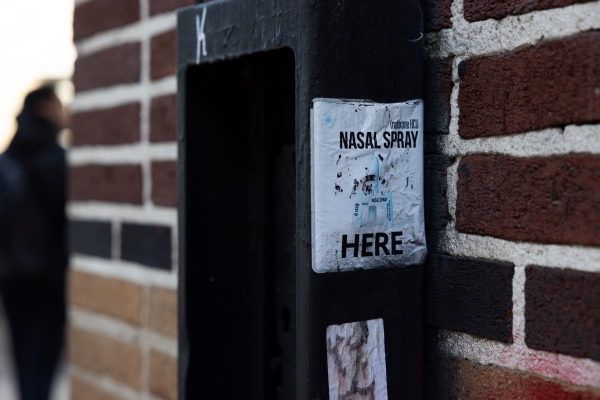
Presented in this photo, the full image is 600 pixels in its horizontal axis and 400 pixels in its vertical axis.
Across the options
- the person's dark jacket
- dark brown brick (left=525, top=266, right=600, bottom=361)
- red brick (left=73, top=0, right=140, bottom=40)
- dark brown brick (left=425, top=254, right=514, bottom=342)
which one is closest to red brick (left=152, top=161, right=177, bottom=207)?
red brick (left=73, top=0, right=140, bottom=40)

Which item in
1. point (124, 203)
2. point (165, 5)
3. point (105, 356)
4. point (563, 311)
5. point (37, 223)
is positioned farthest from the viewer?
point (37, 223)

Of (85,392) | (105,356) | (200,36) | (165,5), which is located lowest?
(85,392)

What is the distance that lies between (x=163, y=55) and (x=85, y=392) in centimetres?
86

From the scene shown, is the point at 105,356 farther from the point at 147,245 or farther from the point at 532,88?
the point at 532,88

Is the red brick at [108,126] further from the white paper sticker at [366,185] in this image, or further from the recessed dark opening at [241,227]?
the white paper sticker at [366,185]

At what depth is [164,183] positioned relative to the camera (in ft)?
4.70

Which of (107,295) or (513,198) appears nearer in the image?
(513,198)

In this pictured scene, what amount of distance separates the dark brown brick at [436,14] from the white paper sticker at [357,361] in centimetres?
40

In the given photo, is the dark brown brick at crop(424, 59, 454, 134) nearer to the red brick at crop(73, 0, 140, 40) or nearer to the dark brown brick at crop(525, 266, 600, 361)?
the dark brown brick at crop(525, 266, 600, 361)

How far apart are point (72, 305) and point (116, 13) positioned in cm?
74

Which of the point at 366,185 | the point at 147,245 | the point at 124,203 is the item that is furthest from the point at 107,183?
the point at 366,185

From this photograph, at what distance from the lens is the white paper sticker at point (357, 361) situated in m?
0.88

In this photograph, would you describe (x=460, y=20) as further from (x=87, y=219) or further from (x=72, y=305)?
(x=72, y=305)

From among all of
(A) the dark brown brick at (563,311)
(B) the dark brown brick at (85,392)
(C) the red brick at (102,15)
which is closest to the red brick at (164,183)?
(C) the red brick at (102,15)
